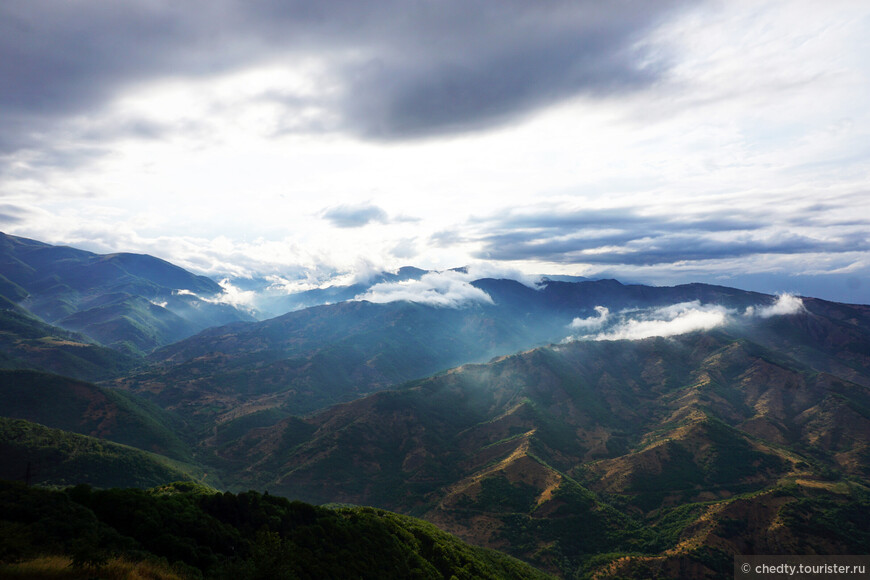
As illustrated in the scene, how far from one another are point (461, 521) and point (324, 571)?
489 ft

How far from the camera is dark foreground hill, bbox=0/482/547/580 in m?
34.2

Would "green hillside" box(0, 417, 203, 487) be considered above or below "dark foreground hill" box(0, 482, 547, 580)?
below

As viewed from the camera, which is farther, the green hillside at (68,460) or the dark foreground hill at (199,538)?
the green hillside at (68,460)

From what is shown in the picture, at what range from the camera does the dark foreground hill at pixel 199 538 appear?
112ft

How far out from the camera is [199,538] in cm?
5194

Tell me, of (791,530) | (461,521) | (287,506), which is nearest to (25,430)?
(287,506)

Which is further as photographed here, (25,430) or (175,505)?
(25,430)

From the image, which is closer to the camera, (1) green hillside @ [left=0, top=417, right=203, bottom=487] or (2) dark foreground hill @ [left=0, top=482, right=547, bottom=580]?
(2) dark foreground hill @ [left=0, top=482, right=547, bottom=580]

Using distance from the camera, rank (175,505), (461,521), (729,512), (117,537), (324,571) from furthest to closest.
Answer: (461,521), (729,512), (324,571), (175,505), (117,537)

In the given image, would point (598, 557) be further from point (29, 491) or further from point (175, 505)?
point (29, 491)

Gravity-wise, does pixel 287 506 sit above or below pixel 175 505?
below

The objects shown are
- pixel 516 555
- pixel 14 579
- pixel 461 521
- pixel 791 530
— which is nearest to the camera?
pixel 14 579

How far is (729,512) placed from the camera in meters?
151

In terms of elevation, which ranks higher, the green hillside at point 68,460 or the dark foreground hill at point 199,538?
the dark foreground hill at point 199,538
